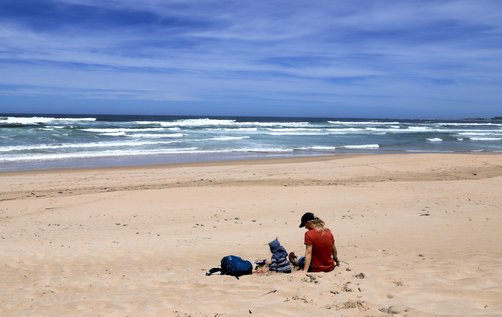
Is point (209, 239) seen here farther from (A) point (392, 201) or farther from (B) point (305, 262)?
(A) point (392, 201)

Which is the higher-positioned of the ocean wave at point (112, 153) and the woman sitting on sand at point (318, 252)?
the woman sitting on sand at point (318, 252)

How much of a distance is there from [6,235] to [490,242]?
323 inches

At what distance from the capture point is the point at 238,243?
7.69 metres

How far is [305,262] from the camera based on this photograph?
5859mm

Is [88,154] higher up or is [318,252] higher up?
[318,252]

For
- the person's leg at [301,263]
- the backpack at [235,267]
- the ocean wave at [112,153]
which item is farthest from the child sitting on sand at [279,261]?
the ocean wave at [112,153]

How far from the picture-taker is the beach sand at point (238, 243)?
184 inches

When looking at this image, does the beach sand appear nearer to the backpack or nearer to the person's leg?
the backpack

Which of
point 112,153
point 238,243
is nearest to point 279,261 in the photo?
point 238,243

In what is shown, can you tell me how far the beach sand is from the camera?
184 inches

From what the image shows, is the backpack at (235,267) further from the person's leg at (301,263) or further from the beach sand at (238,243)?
the person's leg at (301,263)

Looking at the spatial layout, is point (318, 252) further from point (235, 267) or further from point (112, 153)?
point (112, 153)

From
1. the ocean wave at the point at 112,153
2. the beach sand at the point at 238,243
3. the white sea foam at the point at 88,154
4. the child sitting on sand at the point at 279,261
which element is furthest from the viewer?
the ocean wave at the point at 112,153

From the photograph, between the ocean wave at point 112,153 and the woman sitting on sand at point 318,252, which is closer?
the woman sitting on sand at point 318,252
